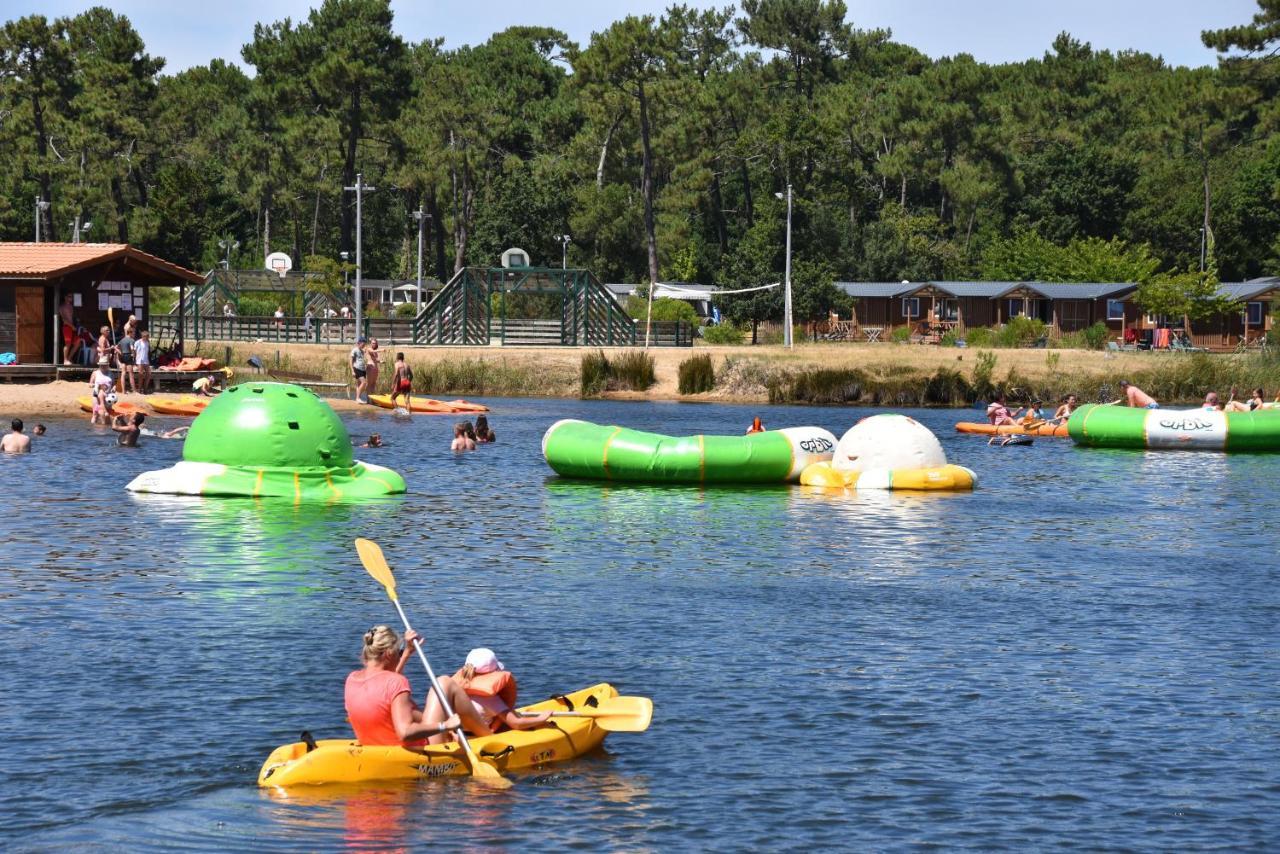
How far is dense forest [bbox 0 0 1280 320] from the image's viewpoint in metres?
101

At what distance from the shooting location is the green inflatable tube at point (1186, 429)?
144 ft

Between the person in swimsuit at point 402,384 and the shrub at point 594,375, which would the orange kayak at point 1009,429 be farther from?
the shrub at point 594,375

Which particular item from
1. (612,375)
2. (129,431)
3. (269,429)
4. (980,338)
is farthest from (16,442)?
(980,338)

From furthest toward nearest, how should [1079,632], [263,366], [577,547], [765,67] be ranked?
1. [765,67]
2. [263,366]
3. [577,547]
4. [1079,632]

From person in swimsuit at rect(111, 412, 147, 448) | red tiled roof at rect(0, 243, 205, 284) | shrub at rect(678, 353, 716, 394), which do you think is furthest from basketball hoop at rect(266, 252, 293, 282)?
person in swimsuit at rect(111, 412, 147, 448)

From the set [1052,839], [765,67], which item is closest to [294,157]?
[765,67]

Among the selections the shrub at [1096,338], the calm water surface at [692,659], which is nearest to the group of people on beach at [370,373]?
the calm water surface at [692,659]

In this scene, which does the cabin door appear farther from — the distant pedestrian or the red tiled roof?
the distant pedestrian

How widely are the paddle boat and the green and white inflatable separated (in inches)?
393

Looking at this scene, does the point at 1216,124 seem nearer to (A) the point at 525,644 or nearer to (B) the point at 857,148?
(B) the point at 857,148

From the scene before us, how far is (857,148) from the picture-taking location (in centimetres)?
11231

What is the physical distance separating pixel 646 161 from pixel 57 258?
53814mm

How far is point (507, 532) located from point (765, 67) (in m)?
98.4

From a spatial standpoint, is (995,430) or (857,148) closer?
(995,430)
